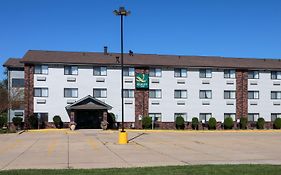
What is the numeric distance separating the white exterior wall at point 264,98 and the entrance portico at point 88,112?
59.3ft

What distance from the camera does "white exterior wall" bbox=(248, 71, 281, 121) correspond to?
54.0 m

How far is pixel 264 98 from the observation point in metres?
54.5

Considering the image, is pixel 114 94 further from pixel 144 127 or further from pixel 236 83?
pixel 236 83

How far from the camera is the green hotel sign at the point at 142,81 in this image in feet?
166

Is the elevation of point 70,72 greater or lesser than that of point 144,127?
greater

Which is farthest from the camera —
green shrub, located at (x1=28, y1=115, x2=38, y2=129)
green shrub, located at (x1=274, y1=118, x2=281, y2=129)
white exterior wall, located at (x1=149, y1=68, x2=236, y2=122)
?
green shrub, located at (x1=274, y1=118, x2=281, y2=129)

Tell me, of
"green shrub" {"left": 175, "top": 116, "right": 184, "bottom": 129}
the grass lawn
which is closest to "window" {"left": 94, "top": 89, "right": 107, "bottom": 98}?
"green shrub" {"left": 175, "top": 116, "right": 184, "bottom": 129}

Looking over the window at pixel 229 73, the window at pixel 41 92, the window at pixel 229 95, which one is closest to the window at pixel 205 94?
the window at pixel 229 95

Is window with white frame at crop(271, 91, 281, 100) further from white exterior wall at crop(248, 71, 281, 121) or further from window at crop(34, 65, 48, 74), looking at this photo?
window at crop(34, 65, 48, 74)

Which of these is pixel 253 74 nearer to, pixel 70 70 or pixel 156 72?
pixel 156 72

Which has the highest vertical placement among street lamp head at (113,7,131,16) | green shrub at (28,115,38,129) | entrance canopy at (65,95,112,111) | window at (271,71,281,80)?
street lamp head at (113,7,131,16)

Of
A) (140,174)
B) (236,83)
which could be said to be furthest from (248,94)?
(140,174)

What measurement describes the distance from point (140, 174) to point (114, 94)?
38.7 m

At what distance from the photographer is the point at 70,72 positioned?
49594 mm
